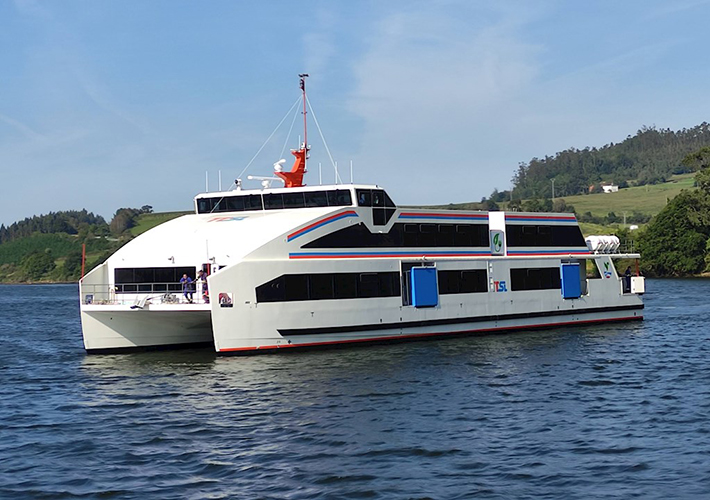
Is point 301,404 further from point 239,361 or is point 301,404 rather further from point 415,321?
point 415,321

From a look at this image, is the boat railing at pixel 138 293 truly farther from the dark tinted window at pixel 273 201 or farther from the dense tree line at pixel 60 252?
the dense tree line at pixel 60 252

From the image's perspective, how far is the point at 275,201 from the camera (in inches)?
1214

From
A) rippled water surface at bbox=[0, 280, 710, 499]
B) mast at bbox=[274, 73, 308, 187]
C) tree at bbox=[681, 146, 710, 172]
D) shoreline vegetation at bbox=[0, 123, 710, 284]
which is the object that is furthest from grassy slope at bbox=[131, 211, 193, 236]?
rippled water surface at bbox=[0, 280, 710, 499]

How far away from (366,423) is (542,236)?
18908 mm

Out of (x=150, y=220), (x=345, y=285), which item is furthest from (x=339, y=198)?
(x=150, y=220)

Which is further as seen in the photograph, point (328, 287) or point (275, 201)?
point (275, 201)

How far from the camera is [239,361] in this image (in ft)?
83.7

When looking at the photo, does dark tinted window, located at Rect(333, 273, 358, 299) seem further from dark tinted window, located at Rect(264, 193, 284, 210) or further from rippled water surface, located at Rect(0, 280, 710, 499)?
dark tinted window, located at Rect(264, 193, 284, 210)

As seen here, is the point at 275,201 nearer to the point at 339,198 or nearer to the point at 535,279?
the point at 339,198

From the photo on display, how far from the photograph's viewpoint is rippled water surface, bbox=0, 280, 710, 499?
1430 centimetres

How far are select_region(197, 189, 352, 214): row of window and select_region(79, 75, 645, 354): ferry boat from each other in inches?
1.6

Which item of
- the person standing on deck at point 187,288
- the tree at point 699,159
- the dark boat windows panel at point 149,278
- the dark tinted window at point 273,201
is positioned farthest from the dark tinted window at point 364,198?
the tree at point 699,159

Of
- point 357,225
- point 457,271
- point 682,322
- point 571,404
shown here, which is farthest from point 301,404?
point 682,322

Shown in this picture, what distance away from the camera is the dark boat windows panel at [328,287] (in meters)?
26.1
